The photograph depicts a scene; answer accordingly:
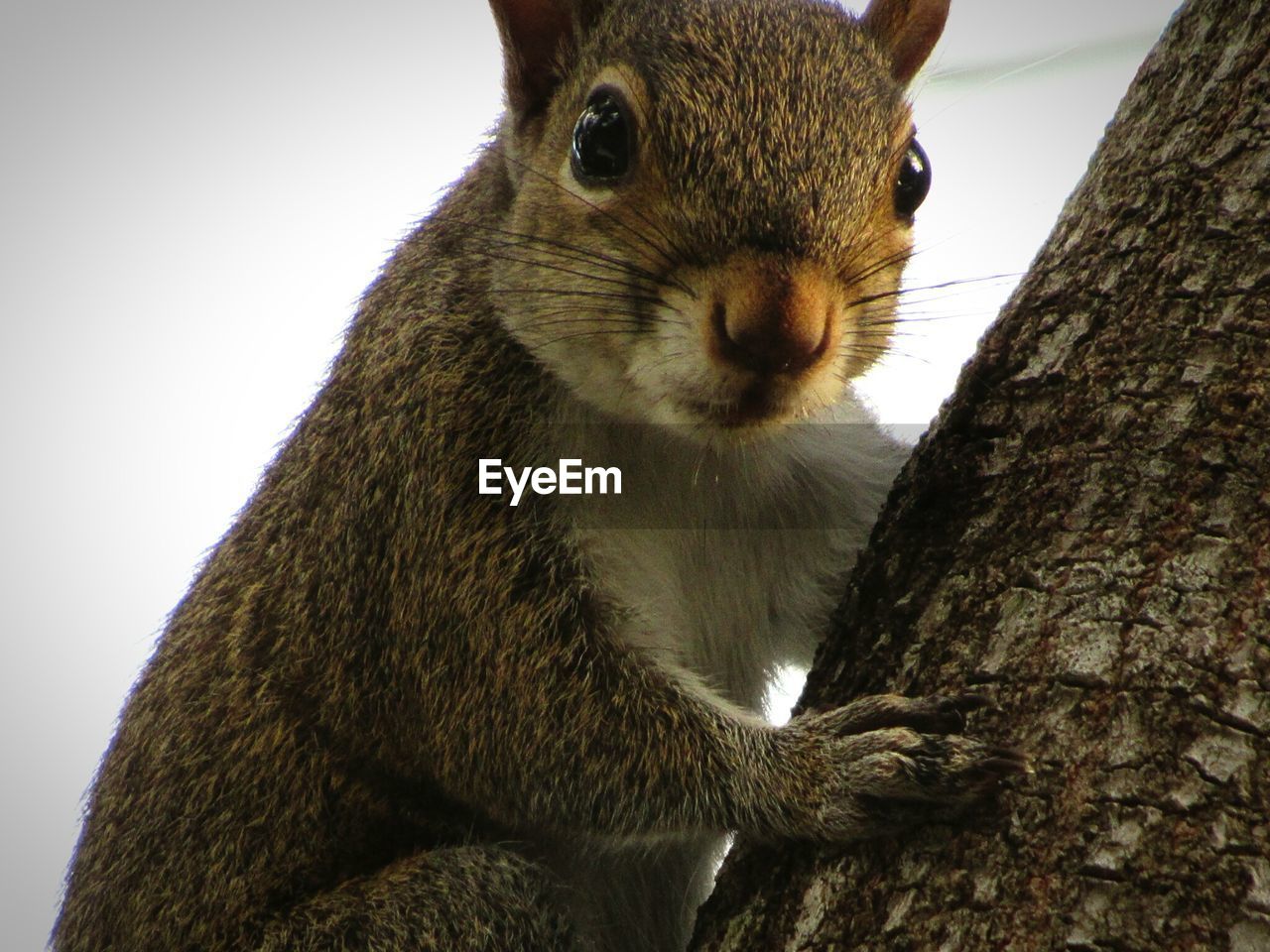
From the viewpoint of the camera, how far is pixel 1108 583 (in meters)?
1.58

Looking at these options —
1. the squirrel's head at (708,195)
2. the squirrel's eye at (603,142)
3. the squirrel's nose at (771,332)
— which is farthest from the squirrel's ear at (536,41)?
the squirrel's nose at (771,332)

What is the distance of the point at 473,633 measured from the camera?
2367 millimetres

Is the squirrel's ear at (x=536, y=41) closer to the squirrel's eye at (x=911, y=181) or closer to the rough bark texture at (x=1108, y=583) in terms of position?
the squirrel's eye at (x=911, y=181)

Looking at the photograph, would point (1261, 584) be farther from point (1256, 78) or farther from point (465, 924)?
point (465, 924)

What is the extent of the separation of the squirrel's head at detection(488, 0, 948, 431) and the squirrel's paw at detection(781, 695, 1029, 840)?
511 millimetres

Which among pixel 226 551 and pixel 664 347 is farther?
pixel 226 551

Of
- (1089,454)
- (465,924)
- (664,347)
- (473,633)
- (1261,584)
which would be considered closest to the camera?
(1261,584)

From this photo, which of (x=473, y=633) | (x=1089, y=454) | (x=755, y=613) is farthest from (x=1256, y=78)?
(x=473, y=633)

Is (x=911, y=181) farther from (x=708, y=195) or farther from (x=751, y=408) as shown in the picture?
(x=751, y=408)

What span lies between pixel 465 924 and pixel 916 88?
1913 millimetres

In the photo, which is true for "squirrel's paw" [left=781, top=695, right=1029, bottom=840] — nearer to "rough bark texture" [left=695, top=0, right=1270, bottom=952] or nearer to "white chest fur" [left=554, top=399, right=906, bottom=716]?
"rough bark texture" [left=695, top=0, right=1270, bottom=952]

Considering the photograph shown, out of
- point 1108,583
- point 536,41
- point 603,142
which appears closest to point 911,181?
point 603,142

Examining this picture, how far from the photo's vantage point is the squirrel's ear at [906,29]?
2.46m

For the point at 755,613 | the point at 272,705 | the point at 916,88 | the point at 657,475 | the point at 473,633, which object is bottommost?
the point at 272,705
